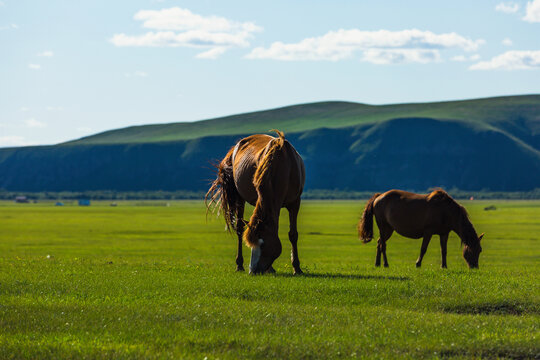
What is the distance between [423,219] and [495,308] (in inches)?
418

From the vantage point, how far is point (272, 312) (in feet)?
46.8

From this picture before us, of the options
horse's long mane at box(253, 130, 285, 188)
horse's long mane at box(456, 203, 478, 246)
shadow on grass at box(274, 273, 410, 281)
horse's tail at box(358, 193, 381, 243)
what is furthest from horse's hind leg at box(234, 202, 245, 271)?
horse's long mane at box(456, 203, 478, 246)

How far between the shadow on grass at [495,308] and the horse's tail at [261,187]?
4.50m

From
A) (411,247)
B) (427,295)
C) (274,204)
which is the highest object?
(274,204)

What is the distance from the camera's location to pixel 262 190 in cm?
1838

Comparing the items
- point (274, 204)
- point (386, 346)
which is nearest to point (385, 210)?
point (274, 204)

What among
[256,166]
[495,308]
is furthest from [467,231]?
[495,308]

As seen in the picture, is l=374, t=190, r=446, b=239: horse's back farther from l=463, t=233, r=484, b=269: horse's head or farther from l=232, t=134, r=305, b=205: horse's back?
l=232, t=134, r=305, b=205: horse's back

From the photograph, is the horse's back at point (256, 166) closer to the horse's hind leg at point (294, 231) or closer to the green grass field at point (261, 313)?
the horse's hind leg at point (294, 231)

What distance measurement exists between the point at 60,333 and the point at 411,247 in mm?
44291

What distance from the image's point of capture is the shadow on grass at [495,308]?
15.2 meters

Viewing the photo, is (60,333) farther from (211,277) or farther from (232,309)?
(211,277)

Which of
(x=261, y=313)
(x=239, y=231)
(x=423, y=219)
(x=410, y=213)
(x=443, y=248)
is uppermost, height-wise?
(x=239, y=231)

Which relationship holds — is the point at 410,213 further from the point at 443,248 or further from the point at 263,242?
the point at 263,242
